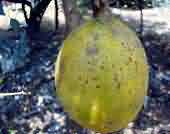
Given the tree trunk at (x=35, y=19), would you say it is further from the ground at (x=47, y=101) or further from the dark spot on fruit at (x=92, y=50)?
the dark spot on fruit at (x=92, y=50)

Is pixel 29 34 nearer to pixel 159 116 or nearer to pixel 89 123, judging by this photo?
pixel 159 116

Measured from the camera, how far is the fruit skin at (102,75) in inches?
27.0

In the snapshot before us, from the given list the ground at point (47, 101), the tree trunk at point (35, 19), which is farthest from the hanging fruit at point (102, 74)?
the tree trunk at point (35, 19)

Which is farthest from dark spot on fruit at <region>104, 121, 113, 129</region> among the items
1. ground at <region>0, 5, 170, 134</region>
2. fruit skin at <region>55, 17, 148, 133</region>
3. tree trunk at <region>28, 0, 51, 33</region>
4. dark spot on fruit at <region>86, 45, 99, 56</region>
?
tree trunk at <region>28, 0, 51, 33</region>

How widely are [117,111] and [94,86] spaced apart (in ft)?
0.21

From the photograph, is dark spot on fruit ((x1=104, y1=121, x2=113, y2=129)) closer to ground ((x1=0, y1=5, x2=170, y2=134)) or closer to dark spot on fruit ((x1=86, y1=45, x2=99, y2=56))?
dark spot on fruit ((x1=86, y1=45, x2=99, y2=56))

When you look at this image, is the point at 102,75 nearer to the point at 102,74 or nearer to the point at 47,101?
the point at 102,74

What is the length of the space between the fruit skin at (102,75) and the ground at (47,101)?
5.43 ft

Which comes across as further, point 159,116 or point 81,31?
point 159,116

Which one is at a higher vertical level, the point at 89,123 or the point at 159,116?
the point at 89,123

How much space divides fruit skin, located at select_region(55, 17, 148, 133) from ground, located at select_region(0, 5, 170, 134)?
5.43 ft

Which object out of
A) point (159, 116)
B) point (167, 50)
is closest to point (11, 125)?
point (159, 116)

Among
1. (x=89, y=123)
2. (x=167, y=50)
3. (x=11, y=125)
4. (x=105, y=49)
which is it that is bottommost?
(x=11, y=125)

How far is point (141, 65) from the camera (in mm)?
737
